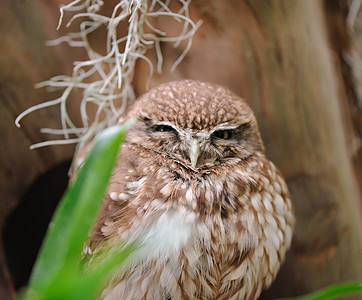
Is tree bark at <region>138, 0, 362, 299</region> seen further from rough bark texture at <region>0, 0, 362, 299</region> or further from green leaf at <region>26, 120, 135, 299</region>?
green leaf at <region>26, 120, 135, 299</region>

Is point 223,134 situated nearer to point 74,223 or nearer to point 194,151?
point 194,151

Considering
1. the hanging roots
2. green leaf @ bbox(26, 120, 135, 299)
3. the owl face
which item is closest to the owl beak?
the owl face

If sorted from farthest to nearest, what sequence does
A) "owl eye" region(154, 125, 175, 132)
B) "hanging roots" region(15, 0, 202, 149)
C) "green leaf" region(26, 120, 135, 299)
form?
"hanging roots" region(15, 0, 202, 149), "owl eye" region(154, 125, 175, 132), "green leaf" region(26, 120, 135, 299)

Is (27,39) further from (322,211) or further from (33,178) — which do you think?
(322,211)

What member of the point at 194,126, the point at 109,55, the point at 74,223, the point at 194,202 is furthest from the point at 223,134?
the point at 74,223

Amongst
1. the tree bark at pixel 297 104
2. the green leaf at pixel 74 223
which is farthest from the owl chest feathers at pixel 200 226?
the green leaf at pixel 74 223

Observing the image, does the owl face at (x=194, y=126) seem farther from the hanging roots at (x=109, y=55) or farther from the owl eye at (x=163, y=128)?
the hanging roots at (x=109, y=55)
